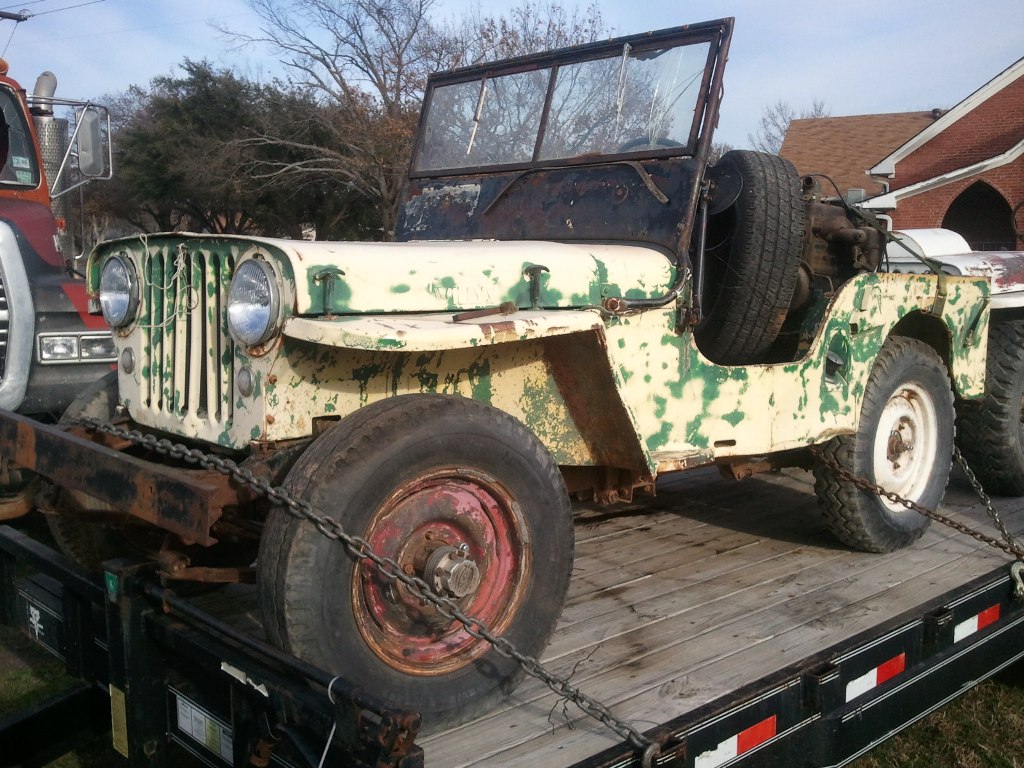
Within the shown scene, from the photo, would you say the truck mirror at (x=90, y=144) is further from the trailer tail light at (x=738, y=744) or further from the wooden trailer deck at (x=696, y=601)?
the trailer tail light at (x=738, y=744)

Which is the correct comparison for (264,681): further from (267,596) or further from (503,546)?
(503,546)

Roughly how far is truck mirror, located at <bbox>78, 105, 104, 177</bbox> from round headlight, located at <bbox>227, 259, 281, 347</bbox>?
3.90 m

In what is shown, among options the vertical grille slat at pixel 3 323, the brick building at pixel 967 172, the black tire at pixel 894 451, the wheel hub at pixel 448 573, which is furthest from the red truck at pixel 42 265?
the brick building at pixel 967 172

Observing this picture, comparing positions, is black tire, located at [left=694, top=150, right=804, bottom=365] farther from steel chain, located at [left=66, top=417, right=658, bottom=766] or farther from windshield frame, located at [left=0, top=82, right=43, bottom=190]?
windshield frame, located at [left=0, top=82, right=43, bottom=190]

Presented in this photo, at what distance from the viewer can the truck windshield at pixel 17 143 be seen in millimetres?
5773

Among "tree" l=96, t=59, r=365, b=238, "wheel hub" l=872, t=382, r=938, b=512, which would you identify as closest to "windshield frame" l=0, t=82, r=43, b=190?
"wheel hub" l=872, t=382, r=938, b=512

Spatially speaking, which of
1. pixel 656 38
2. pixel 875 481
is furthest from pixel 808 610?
pixel 656 38

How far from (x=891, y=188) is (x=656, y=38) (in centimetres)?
1997

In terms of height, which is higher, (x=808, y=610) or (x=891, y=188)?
(x=891, y=188)

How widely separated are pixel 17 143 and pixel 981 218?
2190 cm

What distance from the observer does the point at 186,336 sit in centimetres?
287

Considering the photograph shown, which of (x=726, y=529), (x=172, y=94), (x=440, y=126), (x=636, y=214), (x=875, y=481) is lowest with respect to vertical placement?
(x=726, y=529)

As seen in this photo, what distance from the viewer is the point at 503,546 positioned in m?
2.71

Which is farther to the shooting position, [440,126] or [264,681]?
[440,126]
